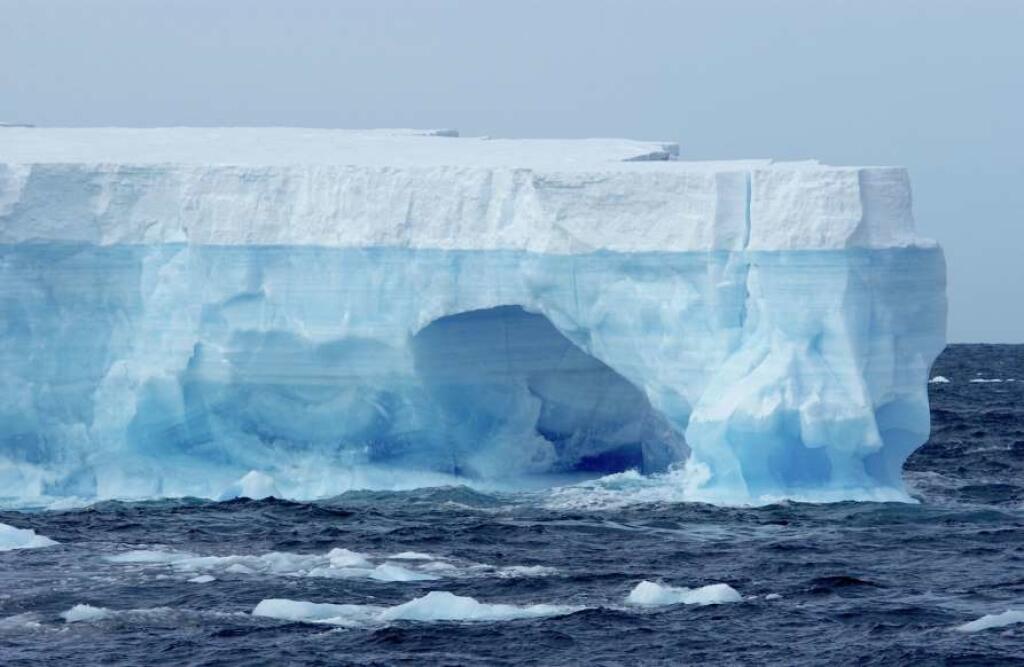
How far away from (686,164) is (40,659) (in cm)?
838

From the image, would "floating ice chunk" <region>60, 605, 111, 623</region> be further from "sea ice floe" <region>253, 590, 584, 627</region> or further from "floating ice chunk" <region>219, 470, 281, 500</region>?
"floating ice chunk" <region>219, 470, 281, 500</region>

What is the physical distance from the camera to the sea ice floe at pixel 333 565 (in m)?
13.6

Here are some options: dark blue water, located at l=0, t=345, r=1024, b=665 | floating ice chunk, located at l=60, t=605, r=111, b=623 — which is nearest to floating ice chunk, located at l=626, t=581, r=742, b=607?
dark blue water, located at l=0, t=345, r=1024, b=665

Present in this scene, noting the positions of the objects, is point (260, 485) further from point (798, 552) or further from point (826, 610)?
point (826, 610)

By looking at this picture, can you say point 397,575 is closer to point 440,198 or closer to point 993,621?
point 993,621

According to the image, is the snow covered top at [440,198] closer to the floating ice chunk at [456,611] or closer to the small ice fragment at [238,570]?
the small ice fragment at [238,570]

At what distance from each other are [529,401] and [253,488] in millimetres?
2701

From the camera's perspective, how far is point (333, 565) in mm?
13914

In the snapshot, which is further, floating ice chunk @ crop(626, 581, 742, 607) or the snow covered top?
the snow covered top

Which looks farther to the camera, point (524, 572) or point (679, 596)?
point (524, 572)

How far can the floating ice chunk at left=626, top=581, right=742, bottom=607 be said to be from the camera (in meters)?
12.7

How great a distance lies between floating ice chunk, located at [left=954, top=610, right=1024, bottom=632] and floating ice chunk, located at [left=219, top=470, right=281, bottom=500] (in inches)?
295

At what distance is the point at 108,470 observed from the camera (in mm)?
18141

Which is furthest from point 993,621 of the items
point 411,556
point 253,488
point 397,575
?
point 253,488
